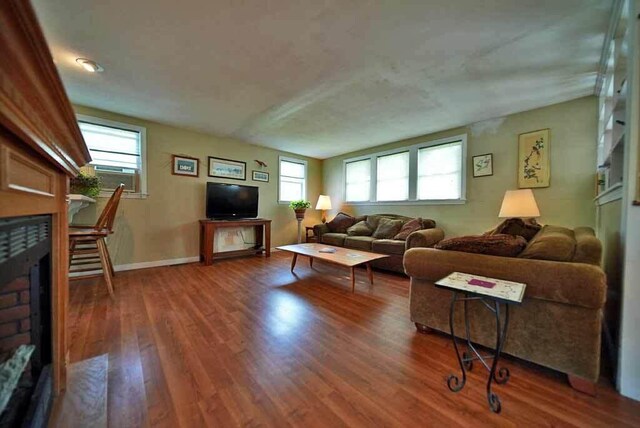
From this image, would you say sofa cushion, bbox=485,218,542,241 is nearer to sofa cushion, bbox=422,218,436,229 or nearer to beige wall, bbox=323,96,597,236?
beige wall, bbox=323,96,597,236

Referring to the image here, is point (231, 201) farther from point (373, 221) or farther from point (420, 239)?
point (420, 239)

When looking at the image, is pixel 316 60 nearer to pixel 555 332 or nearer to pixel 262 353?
pixel 262 353

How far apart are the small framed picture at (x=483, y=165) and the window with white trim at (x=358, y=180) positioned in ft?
6.27

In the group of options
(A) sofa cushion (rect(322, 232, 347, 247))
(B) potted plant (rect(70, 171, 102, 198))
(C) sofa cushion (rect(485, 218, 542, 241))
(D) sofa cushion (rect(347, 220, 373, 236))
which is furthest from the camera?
(D) sofa cushion (rect(347, 220, 373, 236))

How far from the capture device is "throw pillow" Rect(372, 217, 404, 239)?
398 centimetres

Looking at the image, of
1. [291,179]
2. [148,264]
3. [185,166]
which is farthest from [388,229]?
[148,264]

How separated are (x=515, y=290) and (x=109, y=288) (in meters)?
3.28

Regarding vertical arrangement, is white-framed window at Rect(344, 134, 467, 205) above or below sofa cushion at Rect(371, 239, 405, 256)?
above

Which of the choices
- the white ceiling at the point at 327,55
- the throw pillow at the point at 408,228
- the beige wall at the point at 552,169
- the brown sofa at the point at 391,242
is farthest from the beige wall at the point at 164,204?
the beige wall at the point at 552,169

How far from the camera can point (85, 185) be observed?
2893 mm

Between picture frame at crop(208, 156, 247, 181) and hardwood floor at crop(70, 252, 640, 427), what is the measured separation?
2.39m

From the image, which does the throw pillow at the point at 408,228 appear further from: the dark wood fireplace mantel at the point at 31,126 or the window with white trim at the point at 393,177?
the dark wood fireplace mantel at the point at 31,126

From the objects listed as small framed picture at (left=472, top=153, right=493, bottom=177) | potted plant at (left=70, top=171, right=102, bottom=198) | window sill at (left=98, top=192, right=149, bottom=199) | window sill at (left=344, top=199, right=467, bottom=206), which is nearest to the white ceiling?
small framed picture at (left=472, top=153, right=493, bottom=177)

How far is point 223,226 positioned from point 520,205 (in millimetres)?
4102
